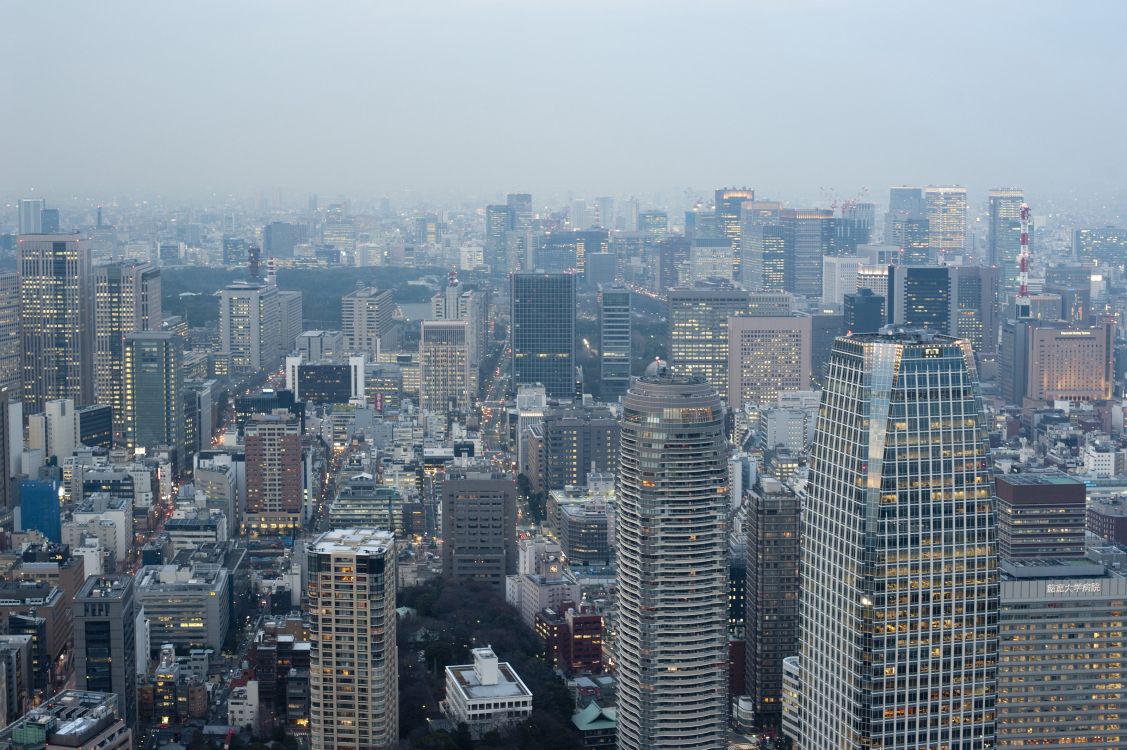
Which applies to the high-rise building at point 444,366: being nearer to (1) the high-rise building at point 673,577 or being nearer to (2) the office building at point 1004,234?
(2) the office building at point 1004,234

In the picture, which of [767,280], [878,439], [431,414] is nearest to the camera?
[878,439]

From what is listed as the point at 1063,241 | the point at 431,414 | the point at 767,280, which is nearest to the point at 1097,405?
the point at 1063,241

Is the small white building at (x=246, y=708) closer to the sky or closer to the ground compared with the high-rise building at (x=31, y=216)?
closer to the ground

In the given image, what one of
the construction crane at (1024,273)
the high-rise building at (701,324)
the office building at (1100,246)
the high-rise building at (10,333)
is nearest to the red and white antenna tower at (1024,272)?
the construction crane at (1024,273)

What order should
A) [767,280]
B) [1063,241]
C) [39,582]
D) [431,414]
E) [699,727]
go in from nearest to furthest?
[699,727] < [39,582] < [431,414] < [1063,241] < [767,280]

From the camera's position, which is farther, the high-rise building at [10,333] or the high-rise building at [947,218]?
the high-rise building at [947,218]

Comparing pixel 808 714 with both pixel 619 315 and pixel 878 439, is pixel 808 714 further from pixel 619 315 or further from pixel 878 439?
pixel 619 315
